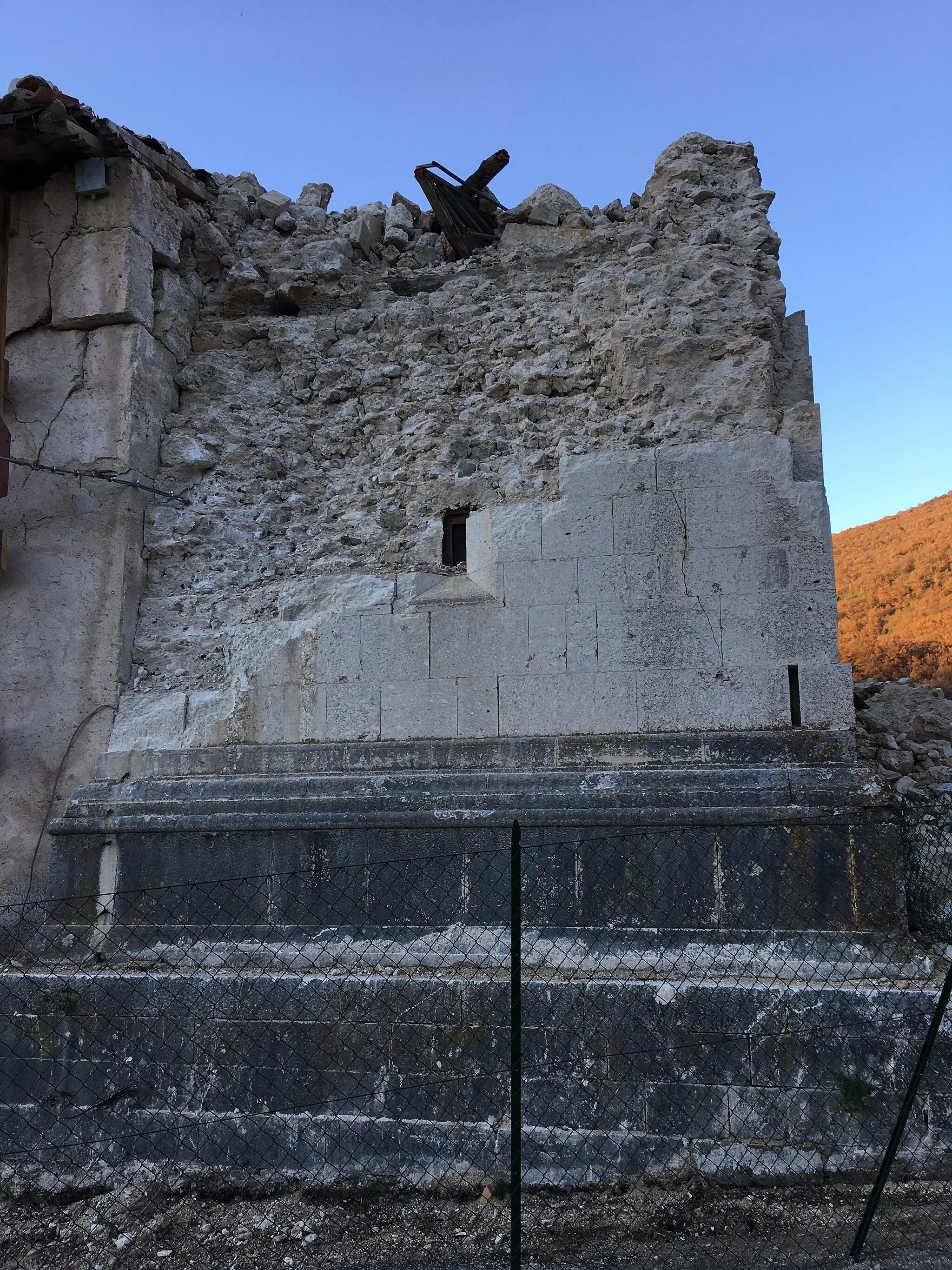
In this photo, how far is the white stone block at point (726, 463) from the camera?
543 centimetres

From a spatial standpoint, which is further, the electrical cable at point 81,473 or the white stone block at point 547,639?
the electrical cable at point 81,473

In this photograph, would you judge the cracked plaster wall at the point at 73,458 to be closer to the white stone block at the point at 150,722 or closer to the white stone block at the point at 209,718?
the white stone block at the point at 150,722

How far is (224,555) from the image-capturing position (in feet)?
21.0

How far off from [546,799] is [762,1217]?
6.55 feet

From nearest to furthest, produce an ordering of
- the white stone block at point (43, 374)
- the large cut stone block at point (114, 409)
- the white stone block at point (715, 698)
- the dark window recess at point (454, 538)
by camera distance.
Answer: the white stone block at point (715, 698)
the dark window recess at point (454, 538)
the large cut stone block at point (114, 409)
the white stone block at point (43, 374)

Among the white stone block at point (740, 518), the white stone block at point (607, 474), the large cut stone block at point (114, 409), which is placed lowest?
the white stone block at point (740, 518)

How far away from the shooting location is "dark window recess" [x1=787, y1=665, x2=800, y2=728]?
5.12m

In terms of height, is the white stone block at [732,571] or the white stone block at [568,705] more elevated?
the white stone block at [732,571]

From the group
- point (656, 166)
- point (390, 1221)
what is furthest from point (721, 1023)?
point (656, 166)

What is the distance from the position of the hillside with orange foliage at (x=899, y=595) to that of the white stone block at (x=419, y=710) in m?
5.59

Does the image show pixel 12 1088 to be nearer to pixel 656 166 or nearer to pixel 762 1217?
pixel 762 1217

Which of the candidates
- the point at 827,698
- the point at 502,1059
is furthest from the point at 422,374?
the point at 502,1059

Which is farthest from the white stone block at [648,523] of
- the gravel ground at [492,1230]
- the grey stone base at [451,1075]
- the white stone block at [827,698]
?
the gravel ground at [492,1230]

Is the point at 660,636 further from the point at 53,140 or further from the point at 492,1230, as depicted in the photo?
the point at 53,140
